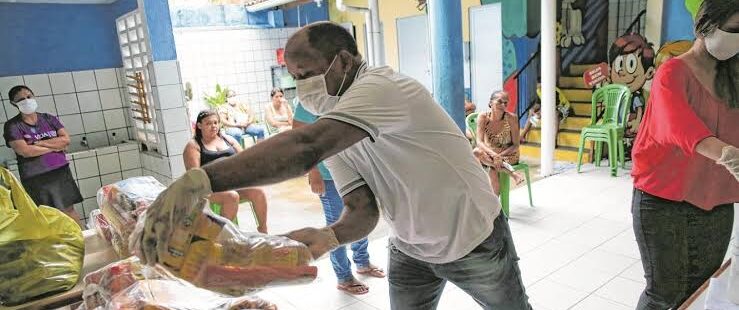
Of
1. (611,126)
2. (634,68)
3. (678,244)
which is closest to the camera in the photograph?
(678,244)

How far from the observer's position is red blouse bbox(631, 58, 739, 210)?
1.42 meters

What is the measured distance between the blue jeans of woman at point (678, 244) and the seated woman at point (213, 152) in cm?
258

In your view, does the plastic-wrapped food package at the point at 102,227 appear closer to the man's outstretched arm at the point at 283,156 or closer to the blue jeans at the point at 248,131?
the man's outstretched arm at the point at 283,156

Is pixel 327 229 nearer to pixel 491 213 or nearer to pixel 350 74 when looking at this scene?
pixel 350 74

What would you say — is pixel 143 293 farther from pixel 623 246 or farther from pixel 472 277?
pixel 623 246

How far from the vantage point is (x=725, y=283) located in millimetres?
1387

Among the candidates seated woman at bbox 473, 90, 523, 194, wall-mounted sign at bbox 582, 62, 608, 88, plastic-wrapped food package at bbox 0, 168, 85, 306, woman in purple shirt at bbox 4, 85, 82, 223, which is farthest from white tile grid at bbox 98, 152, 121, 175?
wall-mounted sign at bbox 582, 62, 608, 88

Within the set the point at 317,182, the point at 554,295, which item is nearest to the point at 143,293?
the point at 317,182

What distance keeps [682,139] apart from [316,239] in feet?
3.65

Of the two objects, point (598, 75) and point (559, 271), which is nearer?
point (559, 271)

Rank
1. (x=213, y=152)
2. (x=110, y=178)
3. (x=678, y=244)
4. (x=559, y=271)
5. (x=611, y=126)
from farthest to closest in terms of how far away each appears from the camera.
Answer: (x=611, y=126), (x=110, y=178), (x=213, y=152), (x=559, y=271), (x=678, y=244)

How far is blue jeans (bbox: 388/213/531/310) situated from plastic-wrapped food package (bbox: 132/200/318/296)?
0.56m

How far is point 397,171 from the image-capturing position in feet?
4.05

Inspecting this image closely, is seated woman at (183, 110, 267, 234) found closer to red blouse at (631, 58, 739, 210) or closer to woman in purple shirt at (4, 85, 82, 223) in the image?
woman in purple shirt at (4, 85, 82, 223)
